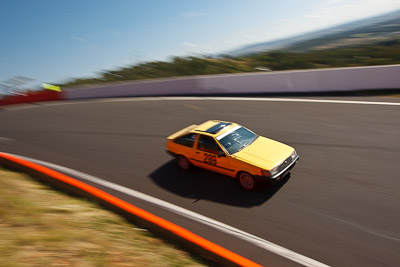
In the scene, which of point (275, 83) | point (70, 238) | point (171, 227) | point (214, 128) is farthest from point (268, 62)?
point (70, 238)

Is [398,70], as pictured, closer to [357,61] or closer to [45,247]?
[357,61]

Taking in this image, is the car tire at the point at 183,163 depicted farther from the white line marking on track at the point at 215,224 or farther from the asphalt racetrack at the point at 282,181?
the white line marking on track at the point at 215,224

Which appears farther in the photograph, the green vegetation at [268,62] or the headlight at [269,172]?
the green vegetation at [268,62]

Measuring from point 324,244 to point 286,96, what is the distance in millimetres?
10243

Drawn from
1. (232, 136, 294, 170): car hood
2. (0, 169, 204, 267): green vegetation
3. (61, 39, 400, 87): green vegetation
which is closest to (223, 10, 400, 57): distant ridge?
(61, 39, 400, 87): green vegetation

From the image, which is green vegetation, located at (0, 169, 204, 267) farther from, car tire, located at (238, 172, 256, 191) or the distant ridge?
the distant ridge

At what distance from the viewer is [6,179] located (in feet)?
23.1

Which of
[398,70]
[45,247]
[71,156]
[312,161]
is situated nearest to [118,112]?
[71,156]

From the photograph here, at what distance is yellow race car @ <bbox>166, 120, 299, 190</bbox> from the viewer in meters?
6.53

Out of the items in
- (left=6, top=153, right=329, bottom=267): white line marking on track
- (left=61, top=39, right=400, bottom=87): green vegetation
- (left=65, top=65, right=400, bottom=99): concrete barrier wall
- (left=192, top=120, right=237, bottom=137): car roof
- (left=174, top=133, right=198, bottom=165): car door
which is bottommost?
(left=6, top=153, right=329, bottom=267): white line marking on track

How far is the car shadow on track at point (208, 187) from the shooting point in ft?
21.4

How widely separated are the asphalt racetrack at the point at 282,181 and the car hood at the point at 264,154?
26.7 inches

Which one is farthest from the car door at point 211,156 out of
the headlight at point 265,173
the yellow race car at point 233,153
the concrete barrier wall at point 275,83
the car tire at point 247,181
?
the concrete barrier wall at point 275,83

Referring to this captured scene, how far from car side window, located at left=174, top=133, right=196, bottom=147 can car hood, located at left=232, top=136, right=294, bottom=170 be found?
1.42m
